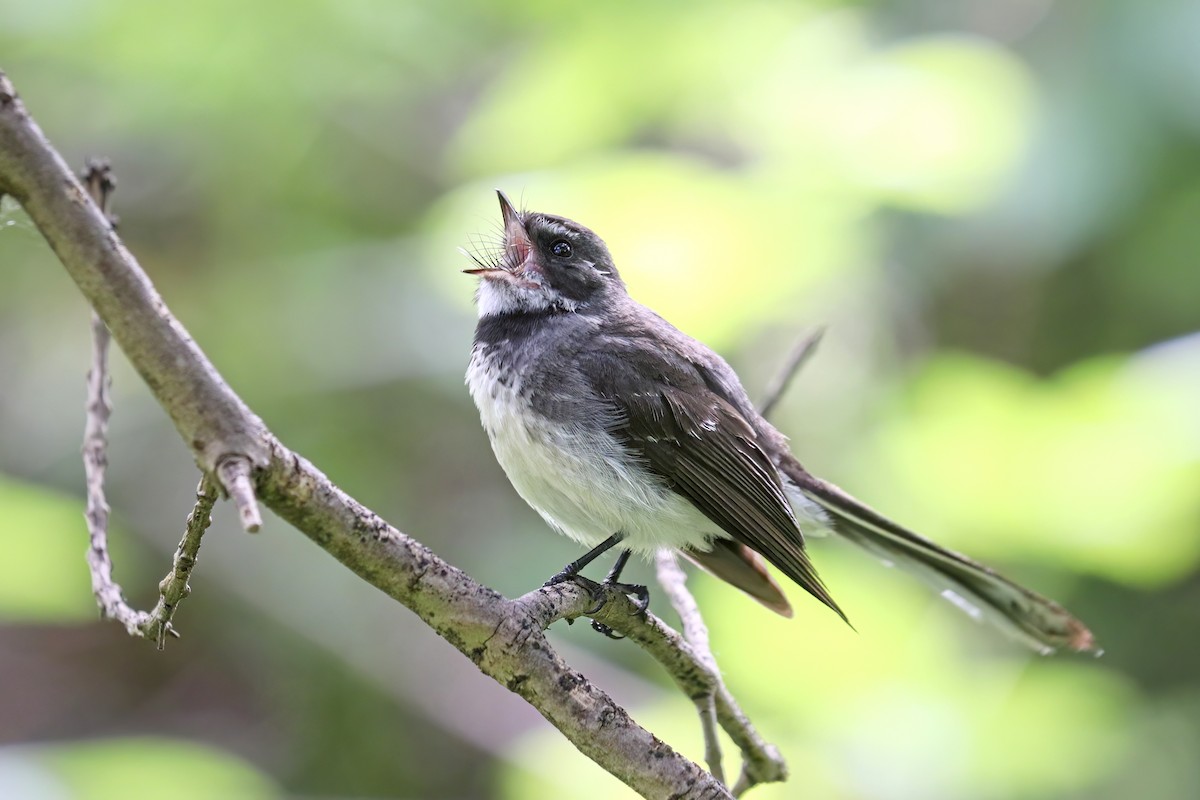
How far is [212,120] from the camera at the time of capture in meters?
5.16

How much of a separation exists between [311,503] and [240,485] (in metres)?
0.26

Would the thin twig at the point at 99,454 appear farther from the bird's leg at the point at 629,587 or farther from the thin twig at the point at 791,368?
the thin twig at the point at 791,368

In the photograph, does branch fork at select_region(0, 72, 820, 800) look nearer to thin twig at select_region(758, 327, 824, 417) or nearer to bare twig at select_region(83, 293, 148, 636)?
bare twig at select_region(83, 293, 148, 636)

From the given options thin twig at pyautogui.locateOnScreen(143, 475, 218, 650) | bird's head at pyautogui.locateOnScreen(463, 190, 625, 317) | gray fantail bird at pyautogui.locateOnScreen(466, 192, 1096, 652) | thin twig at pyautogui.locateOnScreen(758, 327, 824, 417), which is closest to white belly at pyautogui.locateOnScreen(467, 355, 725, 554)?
gray fantail bird at pyautogui.locateOnScreen(466, 192, 1096, 652)

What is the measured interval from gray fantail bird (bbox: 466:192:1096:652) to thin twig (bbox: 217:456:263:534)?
65.0 inches

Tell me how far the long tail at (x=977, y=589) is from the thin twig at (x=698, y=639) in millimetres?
645

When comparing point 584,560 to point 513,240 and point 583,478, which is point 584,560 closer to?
point 583,478

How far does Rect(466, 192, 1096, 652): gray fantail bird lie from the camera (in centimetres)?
329

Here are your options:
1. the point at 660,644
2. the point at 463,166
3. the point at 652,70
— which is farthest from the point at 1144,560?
the point at 463,166

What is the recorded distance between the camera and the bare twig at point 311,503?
4.82 feet

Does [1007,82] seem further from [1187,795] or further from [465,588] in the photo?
[465,588]

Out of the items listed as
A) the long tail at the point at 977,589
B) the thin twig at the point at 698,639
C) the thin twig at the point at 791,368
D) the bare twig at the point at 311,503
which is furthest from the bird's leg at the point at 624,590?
the long tail at the point at 977,589

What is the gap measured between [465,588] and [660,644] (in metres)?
0.84

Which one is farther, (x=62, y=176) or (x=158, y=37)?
(x=158, y=37)
